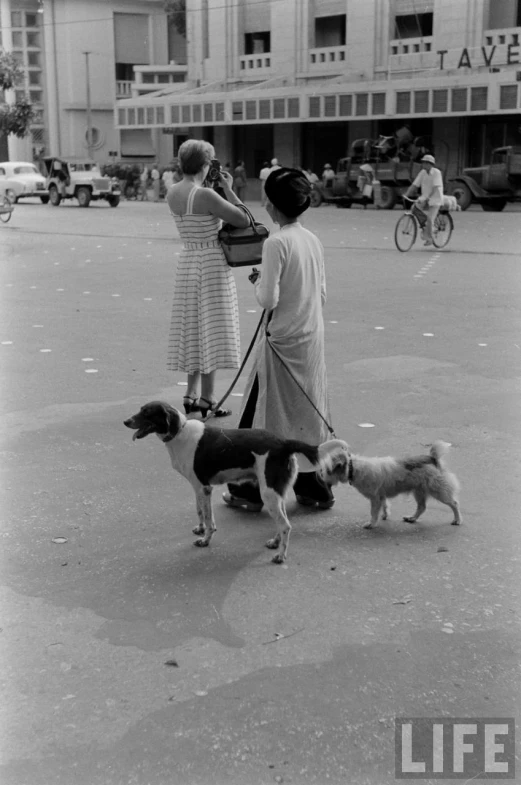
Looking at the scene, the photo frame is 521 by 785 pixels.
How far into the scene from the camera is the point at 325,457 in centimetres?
447

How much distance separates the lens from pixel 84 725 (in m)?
3.05

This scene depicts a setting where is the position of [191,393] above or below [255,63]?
below

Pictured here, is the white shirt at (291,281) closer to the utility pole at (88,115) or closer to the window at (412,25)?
the window at (412,25)

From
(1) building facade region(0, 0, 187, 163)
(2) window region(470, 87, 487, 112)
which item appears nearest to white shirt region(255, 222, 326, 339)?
(2) window region(470, 87, 487, 112)

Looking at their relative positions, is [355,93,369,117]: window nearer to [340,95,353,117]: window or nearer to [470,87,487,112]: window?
[340,95,353,117]: window

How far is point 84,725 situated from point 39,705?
0.67ft

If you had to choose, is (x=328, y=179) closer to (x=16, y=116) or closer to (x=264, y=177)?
(x=264, y=177)

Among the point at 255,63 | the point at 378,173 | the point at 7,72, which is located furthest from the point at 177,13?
the point at 378,173

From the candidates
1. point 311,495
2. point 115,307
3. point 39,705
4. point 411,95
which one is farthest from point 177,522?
point 411,95

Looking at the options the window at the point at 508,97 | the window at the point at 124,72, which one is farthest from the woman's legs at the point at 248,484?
the window at the point at 124,72

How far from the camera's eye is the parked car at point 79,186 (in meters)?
36.1

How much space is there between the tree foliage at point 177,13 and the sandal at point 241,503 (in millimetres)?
52347

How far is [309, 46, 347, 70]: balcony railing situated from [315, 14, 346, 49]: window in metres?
0.67

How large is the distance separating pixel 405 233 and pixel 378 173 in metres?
16.8
